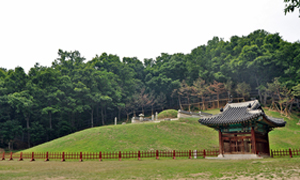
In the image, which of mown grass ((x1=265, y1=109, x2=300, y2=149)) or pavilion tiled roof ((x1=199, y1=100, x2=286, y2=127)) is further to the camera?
mown grass ((x1=265, y1=109, x2=300, y2=149))

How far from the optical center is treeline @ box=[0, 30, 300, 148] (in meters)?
61.4

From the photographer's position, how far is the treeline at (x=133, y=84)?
61438 millimetres

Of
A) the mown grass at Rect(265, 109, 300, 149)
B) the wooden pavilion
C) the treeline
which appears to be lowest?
the mown grass at Rect(265, 109, 300, 149)

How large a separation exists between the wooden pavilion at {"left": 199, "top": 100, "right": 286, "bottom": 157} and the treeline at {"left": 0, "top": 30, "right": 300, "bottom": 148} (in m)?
34.6

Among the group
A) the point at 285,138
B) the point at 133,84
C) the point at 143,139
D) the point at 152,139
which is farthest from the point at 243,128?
the point at 133,84

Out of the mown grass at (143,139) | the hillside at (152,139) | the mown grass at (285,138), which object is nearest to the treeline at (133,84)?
the mown grass at (285,138)

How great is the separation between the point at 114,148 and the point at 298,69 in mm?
51834

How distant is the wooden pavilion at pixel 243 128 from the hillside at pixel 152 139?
36.5ft

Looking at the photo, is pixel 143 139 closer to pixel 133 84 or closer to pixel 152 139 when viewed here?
pixel 152 139

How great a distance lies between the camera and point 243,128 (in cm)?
2659

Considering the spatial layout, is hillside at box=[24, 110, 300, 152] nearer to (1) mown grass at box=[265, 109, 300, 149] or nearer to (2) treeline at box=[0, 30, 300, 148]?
(1) mown grass at box=[265, 109, 300, 149]

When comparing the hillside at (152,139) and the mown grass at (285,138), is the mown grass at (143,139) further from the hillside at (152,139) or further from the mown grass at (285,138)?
the mown grass at (285,138)

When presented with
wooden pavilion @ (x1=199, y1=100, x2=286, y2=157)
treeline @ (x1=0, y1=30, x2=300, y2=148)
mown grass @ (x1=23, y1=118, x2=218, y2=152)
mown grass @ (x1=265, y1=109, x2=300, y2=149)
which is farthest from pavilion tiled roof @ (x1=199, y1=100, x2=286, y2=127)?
treeline @ (x1=0, y1=30, x2=300, y2=148)

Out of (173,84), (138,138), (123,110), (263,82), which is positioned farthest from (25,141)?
(263,82)
